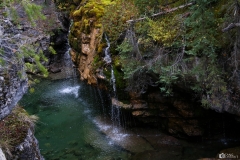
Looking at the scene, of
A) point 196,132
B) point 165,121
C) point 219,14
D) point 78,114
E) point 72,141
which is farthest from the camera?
point 78,114

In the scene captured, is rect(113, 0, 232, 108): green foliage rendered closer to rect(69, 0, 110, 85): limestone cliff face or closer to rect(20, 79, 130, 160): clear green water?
rect(69, 0, 110, 85): limestone cliff face

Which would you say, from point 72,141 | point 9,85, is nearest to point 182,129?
point 72,141

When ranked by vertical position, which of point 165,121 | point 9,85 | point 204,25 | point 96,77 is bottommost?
point 165,121

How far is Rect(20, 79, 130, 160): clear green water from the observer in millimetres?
11156

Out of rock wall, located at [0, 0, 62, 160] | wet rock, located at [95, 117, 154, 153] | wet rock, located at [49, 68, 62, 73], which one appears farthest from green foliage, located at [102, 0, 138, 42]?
wet rock, located at [49, 68, 62, 73]

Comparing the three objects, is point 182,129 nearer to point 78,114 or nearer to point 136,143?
point 136,143

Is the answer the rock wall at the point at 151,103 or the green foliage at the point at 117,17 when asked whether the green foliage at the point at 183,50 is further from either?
the rock wall at the point at 151,103

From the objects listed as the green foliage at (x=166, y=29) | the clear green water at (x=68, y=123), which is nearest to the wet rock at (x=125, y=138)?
the clear green water at (x=68, y=123)

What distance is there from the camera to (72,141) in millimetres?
12188

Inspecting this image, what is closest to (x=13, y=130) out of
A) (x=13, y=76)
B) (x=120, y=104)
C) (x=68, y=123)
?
(x=13, y=76)

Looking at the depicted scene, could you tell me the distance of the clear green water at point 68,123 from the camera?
11.2 meters

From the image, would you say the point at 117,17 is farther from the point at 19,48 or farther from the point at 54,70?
the point at 54,70

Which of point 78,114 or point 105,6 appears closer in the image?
point 105,6

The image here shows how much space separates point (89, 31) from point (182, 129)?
21.8 feet
